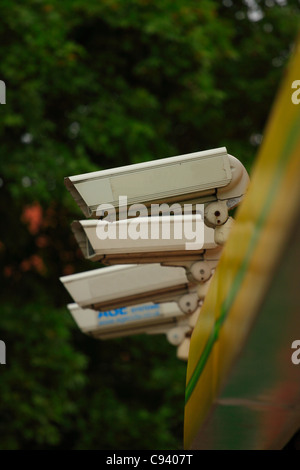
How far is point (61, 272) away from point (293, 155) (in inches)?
350

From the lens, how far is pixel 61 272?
10.2 metres

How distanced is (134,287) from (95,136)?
3920 mm

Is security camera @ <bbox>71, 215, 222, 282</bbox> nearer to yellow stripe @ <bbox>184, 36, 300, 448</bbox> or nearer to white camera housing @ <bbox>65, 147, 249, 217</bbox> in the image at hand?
white camera housing @ <bbox>65, 147, 249, 217</bbox>

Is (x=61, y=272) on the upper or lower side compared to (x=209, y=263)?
lower

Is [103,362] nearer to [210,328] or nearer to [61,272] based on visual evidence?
[61,272]

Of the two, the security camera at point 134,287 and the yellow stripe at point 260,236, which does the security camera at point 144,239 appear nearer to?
the security camera at point 134,287

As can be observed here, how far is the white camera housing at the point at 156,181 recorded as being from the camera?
352cm

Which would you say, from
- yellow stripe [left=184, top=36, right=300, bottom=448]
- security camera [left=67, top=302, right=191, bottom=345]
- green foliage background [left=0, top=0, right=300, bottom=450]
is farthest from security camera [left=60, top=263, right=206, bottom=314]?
yellow stripe [left=184, top=36, right=300, bottom=448]

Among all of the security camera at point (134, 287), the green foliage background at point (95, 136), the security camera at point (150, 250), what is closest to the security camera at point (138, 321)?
the security camera at point (134, 287)

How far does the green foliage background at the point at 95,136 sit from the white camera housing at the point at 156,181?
5037mm

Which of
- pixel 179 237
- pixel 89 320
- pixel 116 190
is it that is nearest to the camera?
pixel 116 190

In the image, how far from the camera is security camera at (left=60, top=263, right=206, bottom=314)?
18.2ft

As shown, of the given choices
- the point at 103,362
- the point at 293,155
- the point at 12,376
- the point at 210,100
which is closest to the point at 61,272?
the point at 103,362

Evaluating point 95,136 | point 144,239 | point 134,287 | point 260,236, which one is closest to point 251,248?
point 260,236
